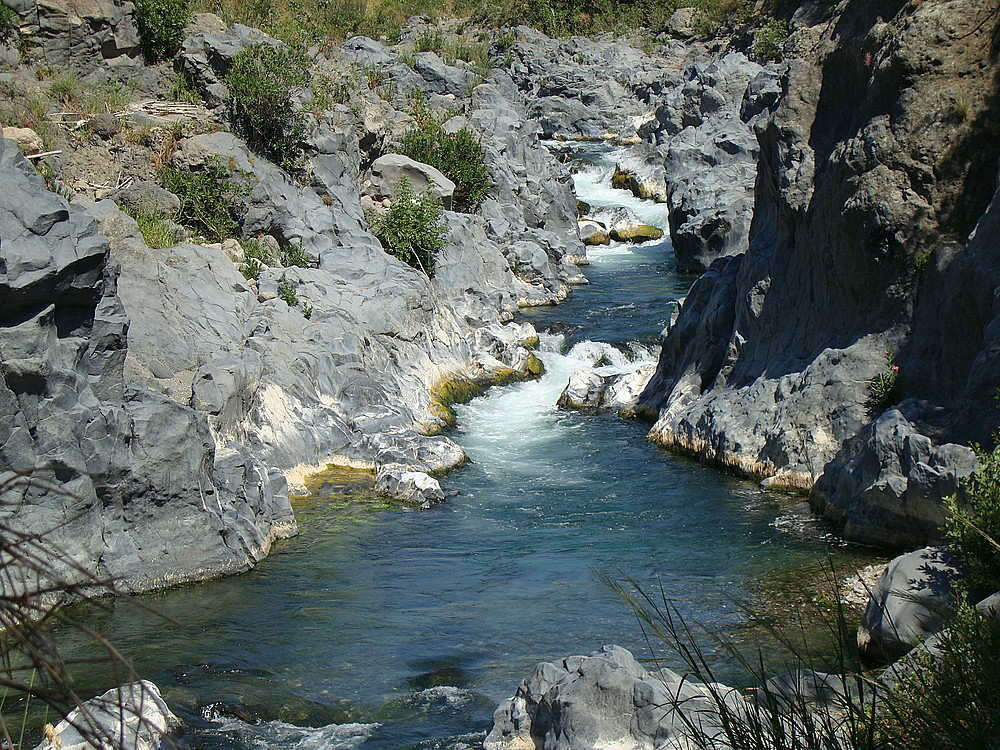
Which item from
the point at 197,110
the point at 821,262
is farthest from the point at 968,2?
the point at 197,110

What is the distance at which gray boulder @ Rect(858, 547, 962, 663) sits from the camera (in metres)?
6.71

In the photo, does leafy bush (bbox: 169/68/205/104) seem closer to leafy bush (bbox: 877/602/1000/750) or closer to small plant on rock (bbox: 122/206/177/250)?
small plant on rock (bbox: 122/206/177/250)

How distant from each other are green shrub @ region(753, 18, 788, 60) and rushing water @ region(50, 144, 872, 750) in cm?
2580

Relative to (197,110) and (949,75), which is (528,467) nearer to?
(949,75)

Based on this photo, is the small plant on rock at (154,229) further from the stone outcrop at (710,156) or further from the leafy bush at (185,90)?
the stone outcrop at (710,156)

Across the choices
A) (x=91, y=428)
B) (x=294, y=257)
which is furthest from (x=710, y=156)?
(x=91, y=428)

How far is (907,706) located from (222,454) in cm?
849

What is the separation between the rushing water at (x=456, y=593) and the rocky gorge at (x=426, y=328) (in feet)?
1.88

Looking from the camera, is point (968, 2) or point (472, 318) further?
point (472, 318)

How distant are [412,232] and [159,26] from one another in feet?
22.5

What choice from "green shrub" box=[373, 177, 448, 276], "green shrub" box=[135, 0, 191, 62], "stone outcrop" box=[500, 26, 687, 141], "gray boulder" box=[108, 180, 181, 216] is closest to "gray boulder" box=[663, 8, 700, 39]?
"stone outcrop" box=[500, 26, 687, 141]

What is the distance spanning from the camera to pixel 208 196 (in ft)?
53.8

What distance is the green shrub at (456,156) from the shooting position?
23.8 m

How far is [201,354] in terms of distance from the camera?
12266 mm
